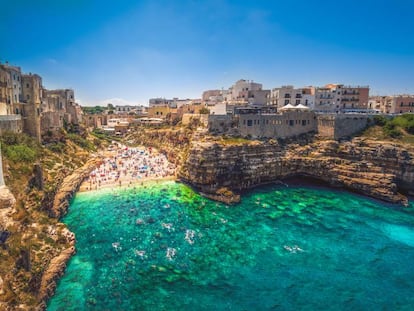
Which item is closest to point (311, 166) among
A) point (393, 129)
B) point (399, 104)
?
point (393, 129)

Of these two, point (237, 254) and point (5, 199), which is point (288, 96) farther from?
point (5, 199)

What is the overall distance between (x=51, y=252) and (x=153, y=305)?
880 cm

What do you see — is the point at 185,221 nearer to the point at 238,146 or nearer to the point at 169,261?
the point at 169,261

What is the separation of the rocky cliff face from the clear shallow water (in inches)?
134

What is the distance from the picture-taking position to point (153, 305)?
16.2 meters

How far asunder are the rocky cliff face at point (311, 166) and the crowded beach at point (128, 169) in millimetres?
6877

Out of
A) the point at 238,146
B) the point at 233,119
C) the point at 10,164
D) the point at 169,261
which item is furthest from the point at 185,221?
the point at 233,119

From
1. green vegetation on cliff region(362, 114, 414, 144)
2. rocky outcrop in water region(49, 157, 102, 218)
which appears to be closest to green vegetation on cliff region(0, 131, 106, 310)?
rocky outcrop in water region(49, 157, 102, 218)

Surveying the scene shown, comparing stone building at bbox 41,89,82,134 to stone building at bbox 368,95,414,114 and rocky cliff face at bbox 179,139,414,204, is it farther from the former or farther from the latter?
stone building at bbox 368,95,414,114

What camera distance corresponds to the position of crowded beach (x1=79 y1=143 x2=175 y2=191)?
38562mm

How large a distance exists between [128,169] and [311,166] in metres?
30.4

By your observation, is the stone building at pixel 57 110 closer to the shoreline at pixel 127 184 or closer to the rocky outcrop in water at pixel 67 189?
the rocky outcrop in water at pixel 67 189

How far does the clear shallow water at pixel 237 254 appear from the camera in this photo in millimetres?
16953

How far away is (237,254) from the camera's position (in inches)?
861
